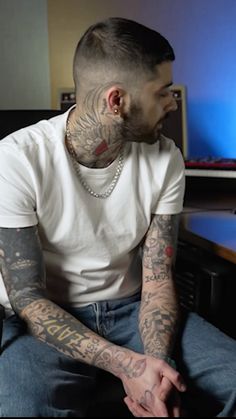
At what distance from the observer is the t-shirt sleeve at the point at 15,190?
1.08 meters

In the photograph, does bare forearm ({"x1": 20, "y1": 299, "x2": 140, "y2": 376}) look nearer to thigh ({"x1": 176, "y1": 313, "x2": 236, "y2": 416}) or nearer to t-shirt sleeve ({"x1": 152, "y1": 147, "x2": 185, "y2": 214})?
thigh ({"x1": 176, "y1": 313, "x2": 236, "y2": 416})

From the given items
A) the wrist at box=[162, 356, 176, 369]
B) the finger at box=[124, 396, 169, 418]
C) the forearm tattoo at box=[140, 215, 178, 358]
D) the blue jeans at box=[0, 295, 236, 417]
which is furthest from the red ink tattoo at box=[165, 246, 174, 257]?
the finger at box=[124, 396, 169, 418]

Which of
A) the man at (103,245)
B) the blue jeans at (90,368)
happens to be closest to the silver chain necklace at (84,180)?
the man at (103,245)

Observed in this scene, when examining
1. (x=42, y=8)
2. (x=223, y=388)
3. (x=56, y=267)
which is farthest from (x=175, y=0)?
(x=223, y=388)

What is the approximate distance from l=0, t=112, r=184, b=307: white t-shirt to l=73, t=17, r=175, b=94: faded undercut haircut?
147 mm

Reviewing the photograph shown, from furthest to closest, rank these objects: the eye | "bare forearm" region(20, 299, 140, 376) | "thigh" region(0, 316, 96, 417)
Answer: the eye
"bare forearm" region(20, 299, 140, 376)
"thigh" region(0, 316, 96, 417)

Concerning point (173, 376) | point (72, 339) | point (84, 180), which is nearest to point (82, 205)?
point (84, 180)

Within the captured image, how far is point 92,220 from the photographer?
3.86 ft

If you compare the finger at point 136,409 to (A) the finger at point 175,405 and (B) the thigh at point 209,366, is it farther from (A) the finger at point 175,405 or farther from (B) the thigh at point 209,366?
(B) the thigh at point 209,366

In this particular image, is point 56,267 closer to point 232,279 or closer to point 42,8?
point 232,279

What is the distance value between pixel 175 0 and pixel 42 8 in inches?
20.1

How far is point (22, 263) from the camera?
1104 millimetres

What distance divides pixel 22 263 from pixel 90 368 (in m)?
0.27

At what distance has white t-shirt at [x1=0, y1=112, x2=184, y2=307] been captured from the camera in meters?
1.10
